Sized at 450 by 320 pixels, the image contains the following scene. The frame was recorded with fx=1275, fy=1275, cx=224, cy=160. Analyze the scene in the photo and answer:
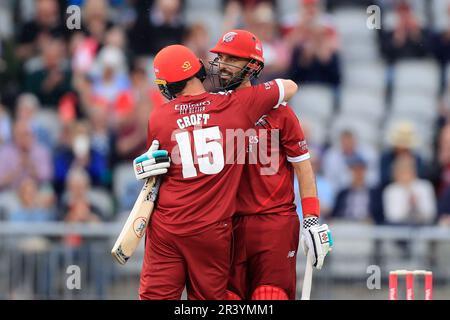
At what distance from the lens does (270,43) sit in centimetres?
1675

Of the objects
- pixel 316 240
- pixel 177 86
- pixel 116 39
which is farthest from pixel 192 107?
pixel 116 39

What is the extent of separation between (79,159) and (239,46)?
660 centimetres

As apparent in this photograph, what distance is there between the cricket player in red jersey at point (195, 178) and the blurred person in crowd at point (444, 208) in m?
5.77

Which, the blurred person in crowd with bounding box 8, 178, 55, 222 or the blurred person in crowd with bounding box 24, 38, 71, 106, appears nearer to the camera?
the blurred person in crowd with bounding box 8, 178, 55, 222

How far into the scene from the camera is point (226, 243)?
30.7 feet

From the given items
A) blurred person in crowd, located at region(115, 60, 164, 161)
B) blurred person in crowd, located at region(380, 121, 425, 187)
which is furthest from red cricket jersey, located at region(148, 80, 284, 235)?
blurred person in crowd, located at region(115, 60, 164, 161)

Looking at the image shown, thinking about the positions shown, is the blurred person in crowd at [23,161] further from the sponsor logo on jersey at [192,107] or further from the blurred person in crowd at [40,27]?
the sponsor logo on jersey at [192,107]

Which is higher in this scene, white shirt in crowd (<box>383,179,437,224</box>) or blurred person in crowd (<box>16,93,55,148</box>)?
blurred person in crowd (<box>16,93,55,148</box>)

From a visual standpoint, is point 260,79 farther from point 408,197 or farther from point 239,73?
point 239,73

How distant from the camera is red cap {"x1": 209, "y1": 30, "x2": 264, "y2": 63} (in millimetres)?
9516

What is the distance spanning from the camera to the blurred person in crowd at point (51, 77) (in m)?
16.8

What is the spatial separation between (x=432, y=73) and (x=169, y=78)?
8264 millimetres

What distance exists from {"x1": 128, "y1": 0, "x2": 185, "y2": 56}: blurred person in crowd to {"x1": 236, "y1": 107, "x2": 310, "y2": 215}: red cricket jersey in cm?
750

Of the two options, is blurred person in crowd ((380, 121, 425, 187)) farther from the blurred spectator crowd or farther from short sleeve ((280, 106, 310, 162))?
short sleeve ((280, 106, 310, 162))
